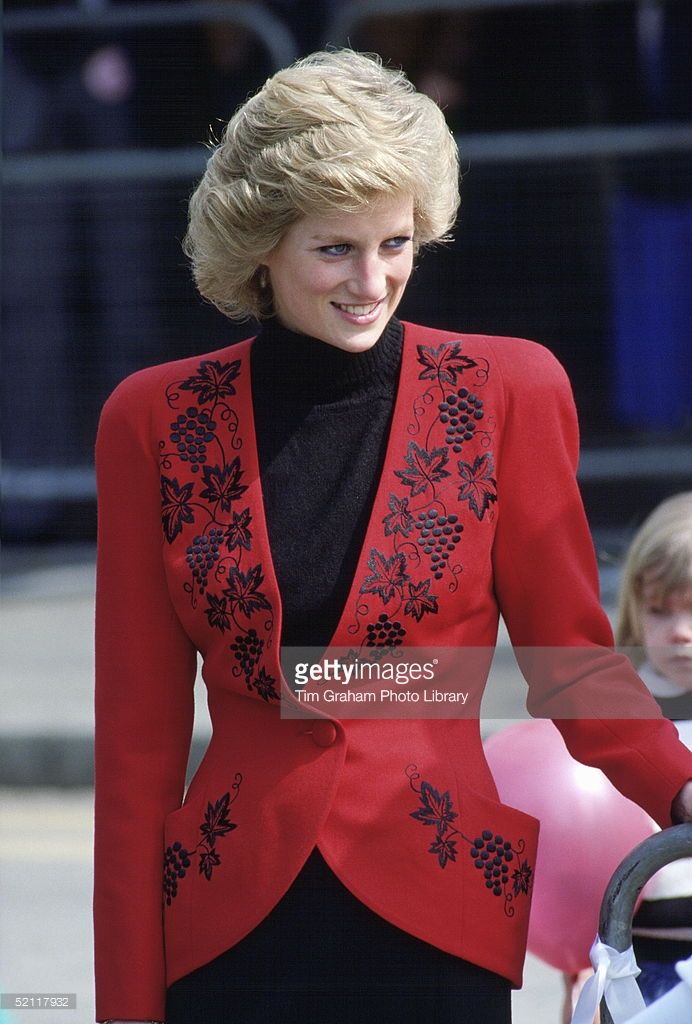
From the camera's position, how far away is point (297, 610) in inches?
80.5

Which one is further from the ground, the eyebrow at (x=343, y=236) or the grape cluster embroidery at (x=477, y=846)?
the eyebrow at (x=343, y=236)

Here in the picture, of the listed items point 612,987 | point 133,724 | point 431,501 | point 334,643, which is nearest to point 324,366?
point 431,501

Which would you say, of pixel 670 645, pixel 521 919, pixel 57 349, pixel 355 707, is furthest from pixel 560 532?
pixel 57 349

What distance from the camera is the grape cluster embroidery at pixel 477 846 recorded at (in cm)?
202

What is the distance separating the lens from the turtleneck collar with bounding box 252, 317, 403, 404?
83.1 inches

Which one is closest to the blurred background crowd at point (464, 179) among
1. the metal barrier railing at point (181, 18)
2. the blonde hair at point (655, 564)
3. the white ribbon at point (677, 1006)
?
the metal barrier railing at point (181, 18)

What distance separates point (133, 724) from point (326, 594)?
27 centimetres

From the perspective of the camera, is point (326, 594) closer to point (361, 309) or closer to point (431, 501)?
point (431, 501)

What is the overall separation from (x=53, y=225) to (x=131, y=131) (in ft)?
1.67

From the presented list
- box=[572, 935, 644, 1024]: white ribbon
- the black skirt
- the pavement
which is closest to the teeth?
the black skirt

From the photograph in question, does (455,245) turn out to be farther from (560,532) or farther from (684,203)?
(560,532)

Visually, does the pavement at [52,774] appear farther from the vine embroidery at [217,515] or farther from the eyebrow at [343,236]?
the eyebrow at [343,236]

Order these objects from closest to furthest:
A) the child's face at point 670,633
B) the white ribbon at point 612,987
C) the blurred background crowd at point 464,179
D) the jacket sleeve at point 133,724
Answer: the white ribbon at point 612,987
the jacket sleeve at point 133,724
the child's face at point 670,633
the blurred background crowd at point 464,179

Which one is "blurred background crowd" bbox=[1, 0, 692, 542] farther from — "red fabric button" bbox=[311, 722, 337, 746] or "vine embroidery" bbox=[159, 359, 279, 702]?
"red fabric button" bbox=[311, 722, 337, 746]
